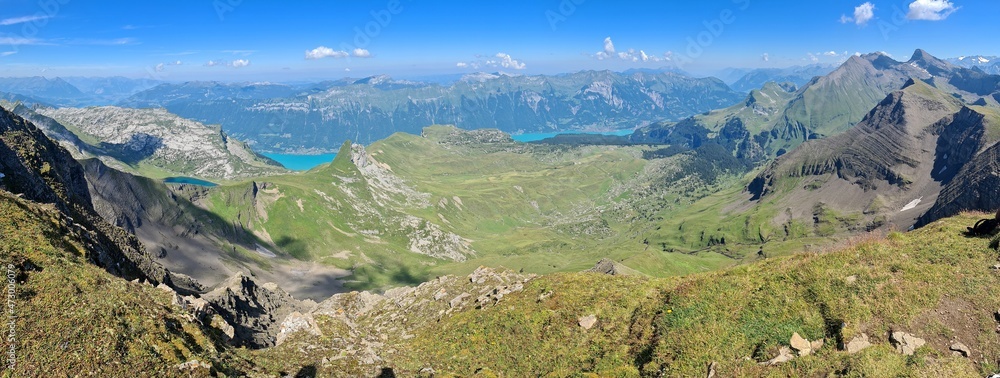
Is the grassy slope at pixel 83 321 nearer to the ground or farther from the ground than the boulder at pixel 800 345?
farther from the ground

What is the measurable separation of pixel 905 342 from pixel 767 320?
19.6ft

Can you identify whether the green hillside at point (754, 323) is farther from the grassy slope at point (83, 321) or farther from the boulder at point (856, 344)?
the grassy slope at point (83, 321)

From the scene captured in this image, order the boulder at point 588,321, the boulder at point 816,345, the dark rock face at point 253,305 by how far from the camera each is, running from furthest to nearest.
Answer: the dark rock face at point 253,305
the boulder at point 588,321
the boulder at point 816,345

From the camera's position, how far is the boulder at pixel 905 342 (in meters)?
21.8

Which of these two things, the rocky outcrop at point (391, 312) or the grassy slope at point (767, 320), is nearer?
the grassy slope at point (767, 320)

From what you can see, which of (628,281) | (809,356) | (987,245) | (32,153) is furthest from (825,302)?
(32,153)

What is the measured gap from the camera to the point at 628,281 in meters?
38.1

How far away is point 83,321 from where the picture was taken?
22609 mm

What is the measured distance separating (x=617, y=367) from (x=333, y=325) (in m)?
23.1

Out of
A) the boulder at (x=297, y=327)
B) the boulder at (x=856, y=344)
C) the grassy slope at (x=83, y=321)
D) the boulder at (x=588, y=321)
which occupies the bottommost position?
the boulder at (x=297, y=327)

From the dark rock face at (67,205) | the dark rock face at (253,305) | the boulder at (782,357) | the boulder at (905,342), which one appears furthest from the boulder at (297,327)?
the boulder at (905,342)

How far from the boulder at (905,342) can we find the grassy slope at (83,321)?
35057mm

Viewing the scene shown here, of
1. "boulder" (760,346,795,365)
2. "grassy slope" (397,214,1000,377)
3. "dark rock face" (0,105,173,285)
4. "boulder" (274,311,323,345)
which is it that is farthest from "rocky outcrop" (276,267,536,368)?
"dark rock face" (0,105,173,285)

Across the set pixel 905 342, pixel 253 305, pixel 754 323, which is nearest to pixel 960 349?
pixel 905 342
